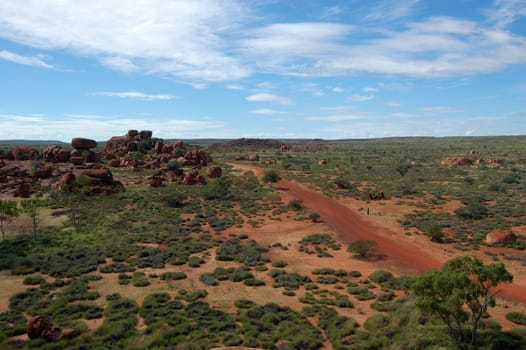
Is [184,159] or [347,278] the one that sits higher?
[184,159]

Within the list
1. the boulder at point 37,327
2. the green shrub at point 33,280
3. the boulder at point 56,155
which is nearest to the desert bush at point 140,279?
the green shrub at point 33,280

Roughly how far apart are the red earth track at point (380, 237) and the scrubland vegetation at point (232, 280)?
171 centimetres

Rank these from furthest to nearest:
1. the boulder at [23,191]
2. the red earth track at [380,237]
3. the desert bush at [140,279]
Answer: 1. the boulder at [23,191]
2. the red earth track at [380,237]
3. the desert bush at [140,279]

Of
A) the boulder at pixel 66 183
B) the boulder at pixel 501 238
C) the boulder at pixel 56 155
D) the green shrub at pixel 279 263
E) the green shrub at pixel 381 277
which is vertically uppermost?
the boulder at pixel 56 155

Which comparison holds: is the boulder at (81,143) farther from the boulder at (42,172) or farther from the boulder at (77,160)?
the boulder at (42,172)

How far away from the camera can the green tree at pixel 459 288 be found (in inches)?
464

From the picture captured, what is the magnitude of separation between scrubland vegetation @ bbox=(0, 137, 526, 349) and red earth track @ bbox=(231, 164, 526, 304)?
1711mm

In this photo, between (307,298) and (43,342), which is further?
(307,298)

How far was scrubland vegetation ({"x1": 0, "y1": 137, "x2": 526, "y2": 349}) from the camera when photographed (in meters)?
13.7

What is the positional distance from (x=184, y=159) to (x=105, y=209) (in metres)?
39.5

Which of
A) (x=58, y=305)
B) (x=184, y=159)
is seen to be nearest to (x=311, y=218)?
(x=58, y=305)

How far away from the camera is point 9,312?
54.7 feet

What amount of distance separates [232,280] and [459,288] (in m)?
13.2

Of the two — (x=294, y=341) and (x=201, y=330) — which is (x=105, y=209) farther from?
(x=294, y=341)
